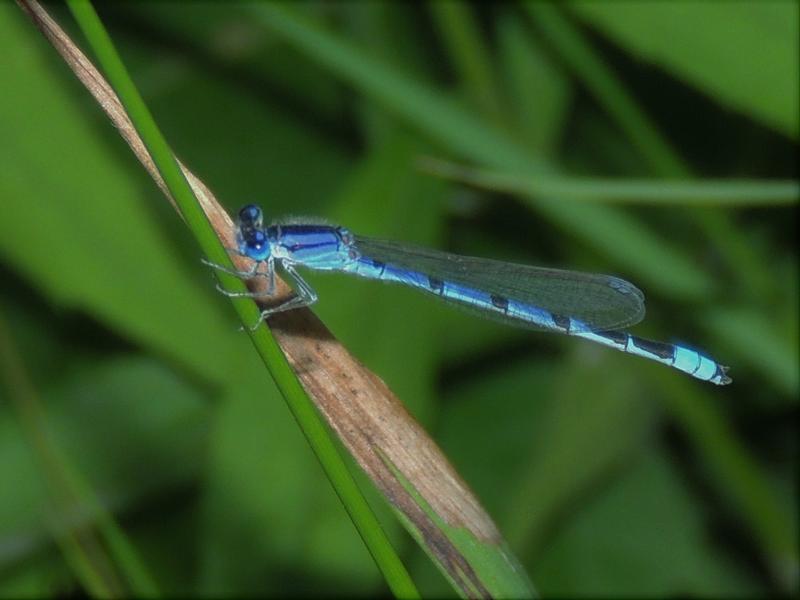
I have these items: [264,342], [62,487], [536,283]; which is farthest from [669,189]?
[62,487]

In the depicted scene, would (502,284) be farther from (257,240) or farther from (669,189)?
(257,240)

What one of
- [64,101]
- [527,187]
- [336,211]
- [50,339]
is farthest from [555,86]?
[50,339]

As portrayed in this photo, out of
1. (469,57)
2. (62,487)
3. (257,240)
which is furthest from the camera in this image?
(469,57)

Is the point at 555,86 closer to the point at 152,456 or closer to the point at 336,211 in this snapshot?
the point at 336,211

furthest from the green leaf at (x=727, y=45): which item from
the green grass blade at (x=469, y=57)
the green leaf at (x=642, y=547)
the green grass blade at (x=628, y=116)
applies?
the green leaf at (x=642, y=547)

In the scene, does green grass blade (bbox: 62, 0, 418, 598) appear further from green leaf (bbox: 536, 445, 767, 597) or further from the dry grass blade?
green leaf (bbox: 536, 445, 767, 597)
